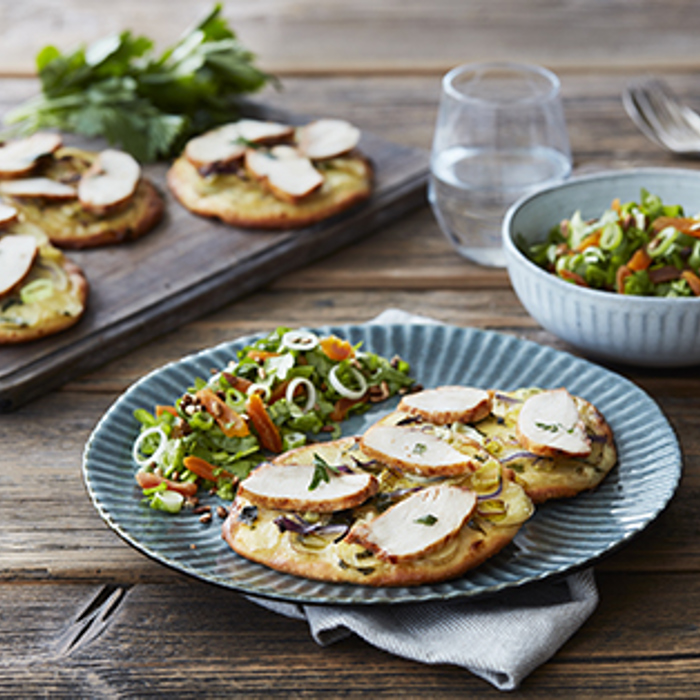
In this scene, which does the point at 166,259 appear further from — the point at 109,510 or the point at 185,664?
the point at 185,664

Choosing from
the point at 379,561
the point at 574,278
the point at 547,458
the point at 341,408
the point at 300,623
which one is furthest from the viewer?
the point at 574,278

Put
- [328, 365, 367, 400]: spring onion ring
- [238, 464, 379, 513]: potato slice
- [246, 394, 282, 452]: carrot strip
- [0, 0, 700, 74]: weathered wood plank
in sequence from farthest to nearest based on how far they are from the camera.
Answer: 1. [0, 0, 700, 74]: weathered wood plank
2. [328, 365, 367, 400]: spring onion ring
3. [246, 394, 282, 452]: carrot strip
4. [238, 464, 379, 513]: potato slice

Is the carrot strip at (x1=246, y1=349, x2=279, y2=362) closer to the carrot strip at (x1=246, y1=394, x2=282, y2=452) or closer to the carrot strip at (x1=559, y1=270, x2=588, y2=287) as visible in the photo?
the carrot strip at (x1=246, y1=394, x2=282, y2=452)

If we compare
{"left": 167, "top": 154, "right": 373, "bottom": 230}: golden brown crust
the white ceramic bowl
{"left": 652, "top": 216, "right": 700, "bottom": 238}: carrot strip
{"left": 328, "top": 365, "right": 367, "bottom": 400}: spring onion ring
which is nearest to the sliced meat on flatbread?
{"left": 167, "top": 154, "right": 373, "bottom": 230}: golden brown crust

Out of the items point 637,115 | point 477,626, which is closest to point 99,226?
point 477,626

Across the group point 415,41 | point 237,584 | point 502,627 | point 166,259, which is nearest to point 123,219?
point 166,259

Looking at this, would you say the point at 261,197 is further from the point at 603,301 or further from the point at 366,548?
the point at 366,548
